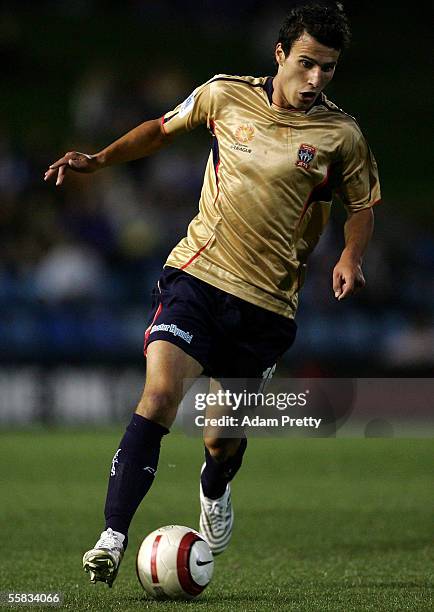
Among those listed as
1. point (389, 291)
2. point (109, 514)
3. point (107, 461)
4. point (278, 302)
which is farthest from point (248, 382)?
point (389, 291)

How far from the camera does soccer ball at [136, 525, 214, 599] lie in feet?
15.2

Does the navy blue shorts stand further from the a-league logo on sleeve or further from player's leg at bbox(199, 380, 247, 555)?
the a-league logo on sleeve

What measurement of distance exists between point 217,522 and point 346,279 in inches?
66.9

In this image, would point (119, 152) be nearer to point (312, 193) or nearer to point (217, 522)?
point (312, 193)

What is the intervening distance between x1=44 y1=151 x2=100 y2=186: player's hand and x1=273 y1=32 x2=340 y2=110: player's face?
2.88 ft

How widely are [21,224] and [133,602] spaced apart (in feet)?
38.1

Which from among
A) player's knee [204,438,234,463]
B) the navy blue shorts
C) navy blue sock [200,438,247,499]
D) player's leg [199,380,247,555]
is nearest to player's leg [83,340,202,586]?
the navy blue shorts

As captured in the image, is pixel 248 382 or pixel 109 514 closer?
pixel 109 514

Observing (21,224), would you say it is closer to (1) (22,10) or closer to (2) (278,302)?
(1) (22,10)

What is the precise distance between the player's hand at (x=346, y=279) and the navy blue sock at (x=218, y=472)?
1.28 meters

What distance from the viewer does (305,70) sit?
512 centimetres

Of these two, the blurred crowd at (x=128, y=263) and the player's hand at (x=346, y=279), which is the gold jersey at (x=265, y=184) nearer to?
the player's hand at (x=346, y=279)

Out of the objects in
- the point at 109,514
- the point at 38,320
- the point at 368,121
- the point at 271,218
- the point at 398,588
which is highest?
the point at 368,121

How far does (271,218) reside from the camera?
17.3 ft
